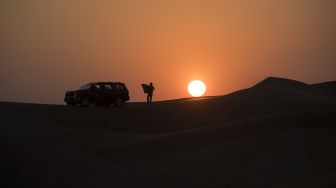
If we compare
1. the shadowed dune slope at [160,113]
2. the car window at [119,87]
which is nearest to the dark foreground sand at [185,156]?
the shadowed dune slope at [160,113]

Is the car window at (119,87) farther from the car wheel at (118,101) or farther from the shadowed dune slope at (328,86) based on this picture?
the shadowed dune slope at (328,86)

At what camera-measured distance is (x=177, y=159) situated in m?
16.9

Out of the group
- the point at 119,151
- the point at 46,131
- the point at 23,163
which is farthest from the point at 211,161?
the point at 46,131

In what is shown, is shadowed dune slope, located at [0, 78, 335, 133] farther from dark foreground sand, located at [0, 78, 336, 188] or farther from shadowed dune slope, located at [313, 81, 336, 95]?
shadowed dune slope, located at [313, 81, 336, 95]

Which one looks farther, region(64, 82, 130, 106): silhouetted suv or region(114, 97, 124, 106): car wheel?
region(114, 97, 124, 106): car wheel

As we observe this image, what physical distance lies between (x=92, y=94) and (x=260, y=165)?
20338 millimetres

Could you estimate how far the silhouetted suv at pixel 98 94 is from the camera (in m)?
34.4

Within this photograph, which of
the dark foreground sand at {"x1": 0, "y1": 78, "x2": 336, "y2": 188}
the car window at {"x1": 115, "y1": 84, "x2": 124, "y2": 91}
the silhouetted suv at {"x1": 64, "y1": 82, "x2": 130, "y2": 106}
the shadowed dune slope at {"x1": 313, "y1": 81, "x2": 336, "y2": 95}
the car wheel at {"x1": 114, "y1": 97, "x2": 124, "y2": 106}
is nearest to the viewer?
the dark foreground sand at {"x1": 0, "y1": 78, "x2": 336, "y2": 188}

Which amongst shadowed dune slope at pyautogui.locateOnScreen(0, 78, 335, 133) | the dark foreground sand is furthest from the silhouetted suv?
the dark foreground sand

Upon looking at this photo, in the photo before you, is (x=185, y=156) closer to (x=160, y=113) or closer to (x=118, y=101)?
(x=160, y=113)

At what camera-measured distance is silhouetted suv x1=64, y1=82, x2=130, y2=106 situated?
34.4 m

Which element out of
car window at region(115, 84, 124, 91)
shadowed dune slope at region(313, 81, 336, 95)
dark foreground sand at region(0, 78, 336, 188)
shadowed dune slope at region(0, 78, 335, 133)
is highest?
shadowed dune slope at region(313, 81, 336, 95)

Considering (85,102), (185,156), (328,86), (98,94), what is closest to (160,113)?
(98,94)

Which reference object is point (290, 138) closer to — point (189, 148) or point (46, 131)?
point (189, 148)
